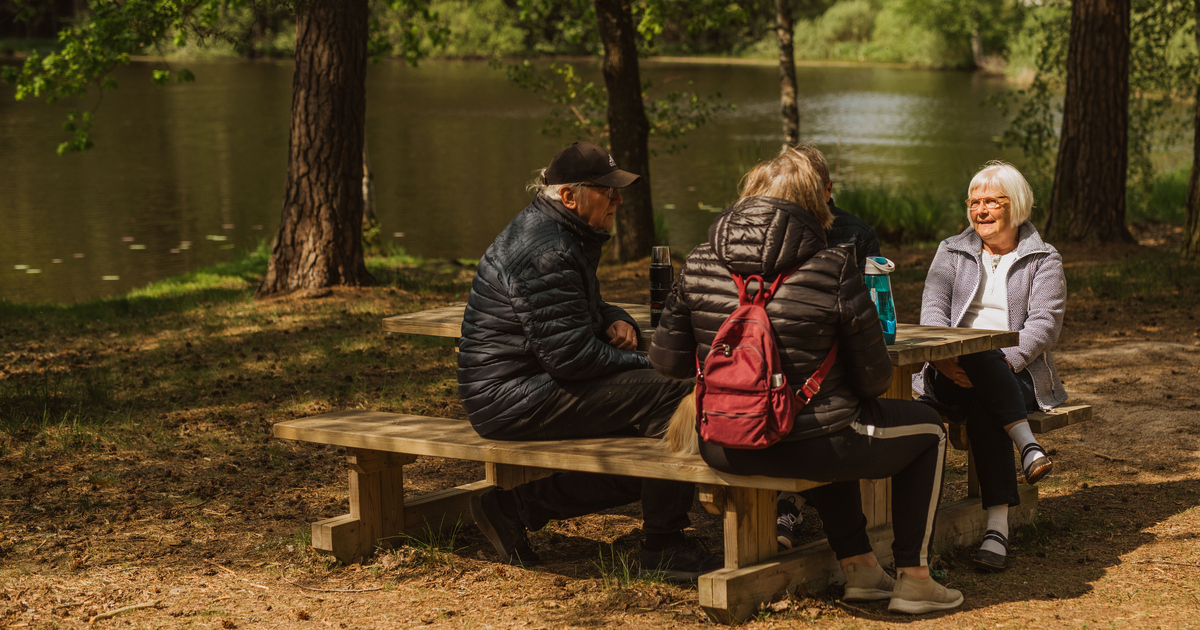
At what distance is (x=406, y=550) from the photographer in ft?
13.9

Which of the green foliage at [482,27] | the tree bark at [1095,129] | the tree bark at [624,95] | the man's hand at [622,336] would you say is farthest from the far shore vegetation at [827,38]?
the man's hand at [622,336]

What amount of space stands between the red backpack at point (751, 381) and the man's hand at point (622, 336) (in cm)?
88

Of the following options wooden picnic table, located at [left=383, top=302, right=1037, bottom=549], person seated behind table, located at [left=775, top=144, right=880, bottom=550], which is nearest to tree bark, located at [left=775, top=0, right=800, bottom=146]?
person seated behind table, located at [left=775, top=144, right=880, bottom=550]

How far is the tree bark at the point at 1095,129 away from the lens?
10703 millimetres

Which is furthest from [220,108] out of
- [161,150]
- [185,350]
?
[185,350]

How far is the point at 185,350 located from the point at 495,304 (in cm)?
465

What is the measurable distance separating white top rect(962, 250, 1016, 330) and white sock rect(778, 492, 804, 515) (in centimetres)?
94

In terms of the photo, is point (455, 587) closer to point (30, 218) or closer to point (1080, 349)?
point (1080, 349)

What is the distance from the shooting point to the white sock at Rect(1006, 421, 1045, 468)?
4027 mm

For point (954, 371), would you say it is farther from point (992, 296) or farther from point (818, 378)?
point (818, 378)

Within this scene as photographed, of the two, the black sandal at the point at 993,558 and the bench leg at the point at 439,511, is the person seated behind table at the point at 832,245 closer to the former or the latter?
the black sandal at the point at 993,558

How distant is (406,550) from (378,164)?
1977 centimetres

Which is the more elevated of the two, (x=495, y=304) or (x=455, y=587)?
(x=495, y=304)

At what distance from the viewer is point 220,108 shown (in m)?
34.6
